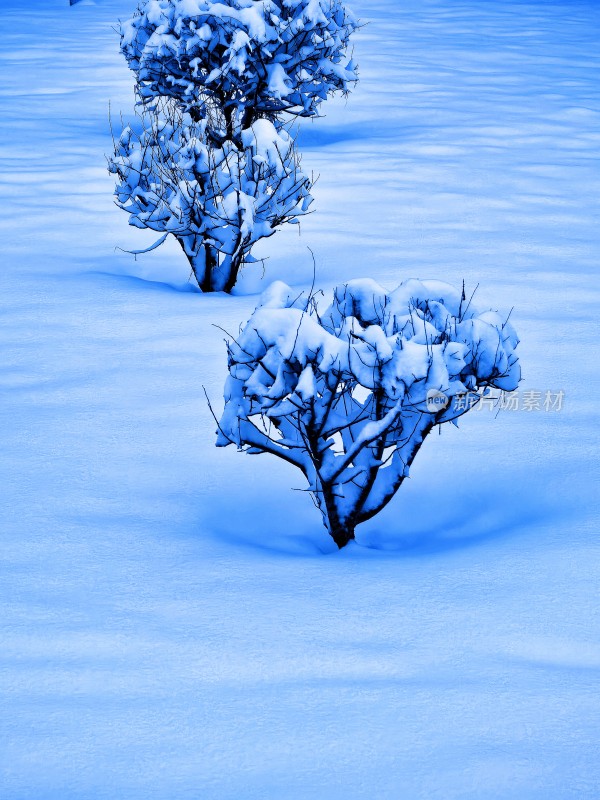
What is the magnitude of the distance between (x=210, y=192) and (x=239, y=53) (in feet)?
9.01

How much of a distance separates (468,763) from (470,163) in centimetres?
891

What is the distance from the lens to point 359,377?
340 centimetres

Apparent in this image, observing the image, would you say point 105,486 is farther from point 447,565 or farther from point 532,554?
point 532,554

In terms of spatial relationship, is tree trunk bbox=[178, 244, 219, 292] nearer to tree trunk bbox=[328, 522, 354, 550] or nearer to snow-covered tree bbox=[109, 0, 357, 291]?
snow-covered tree bbox=[109, 0, 357, 291]

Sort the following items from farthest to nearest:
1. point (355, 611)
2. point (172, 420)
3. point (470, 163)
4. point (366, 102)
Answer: point (366, 102) < point (470, 163) < point (172, 420) < point (355, 611)

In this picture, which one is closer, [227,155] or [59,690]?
[59,690]

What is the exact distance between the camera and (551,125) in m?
12.1

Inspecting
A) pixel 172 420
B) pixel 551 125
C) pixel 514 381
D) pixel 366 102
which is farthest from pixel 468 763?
pixel 366 102

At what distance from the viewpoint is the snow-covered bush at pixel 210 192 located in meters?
6.56

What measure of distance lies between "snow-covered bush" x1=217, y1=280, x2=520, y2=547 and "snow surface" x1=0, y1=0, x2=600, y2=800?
0.40m

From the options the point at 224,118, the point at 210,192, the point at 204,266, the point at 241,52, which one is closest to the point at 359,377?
the point at 210,192

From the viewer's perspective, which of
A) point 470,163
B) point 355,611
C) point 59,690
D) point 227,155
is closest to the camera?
point 59,690

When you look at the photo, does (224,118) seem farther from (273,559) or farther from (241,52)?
(273,559)

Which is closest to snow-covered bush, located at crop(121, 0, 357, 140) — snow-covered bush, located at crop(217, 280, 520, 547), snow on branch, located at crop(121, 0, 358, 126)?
snow on branch, located at crop(121, 0, 358, 126)
